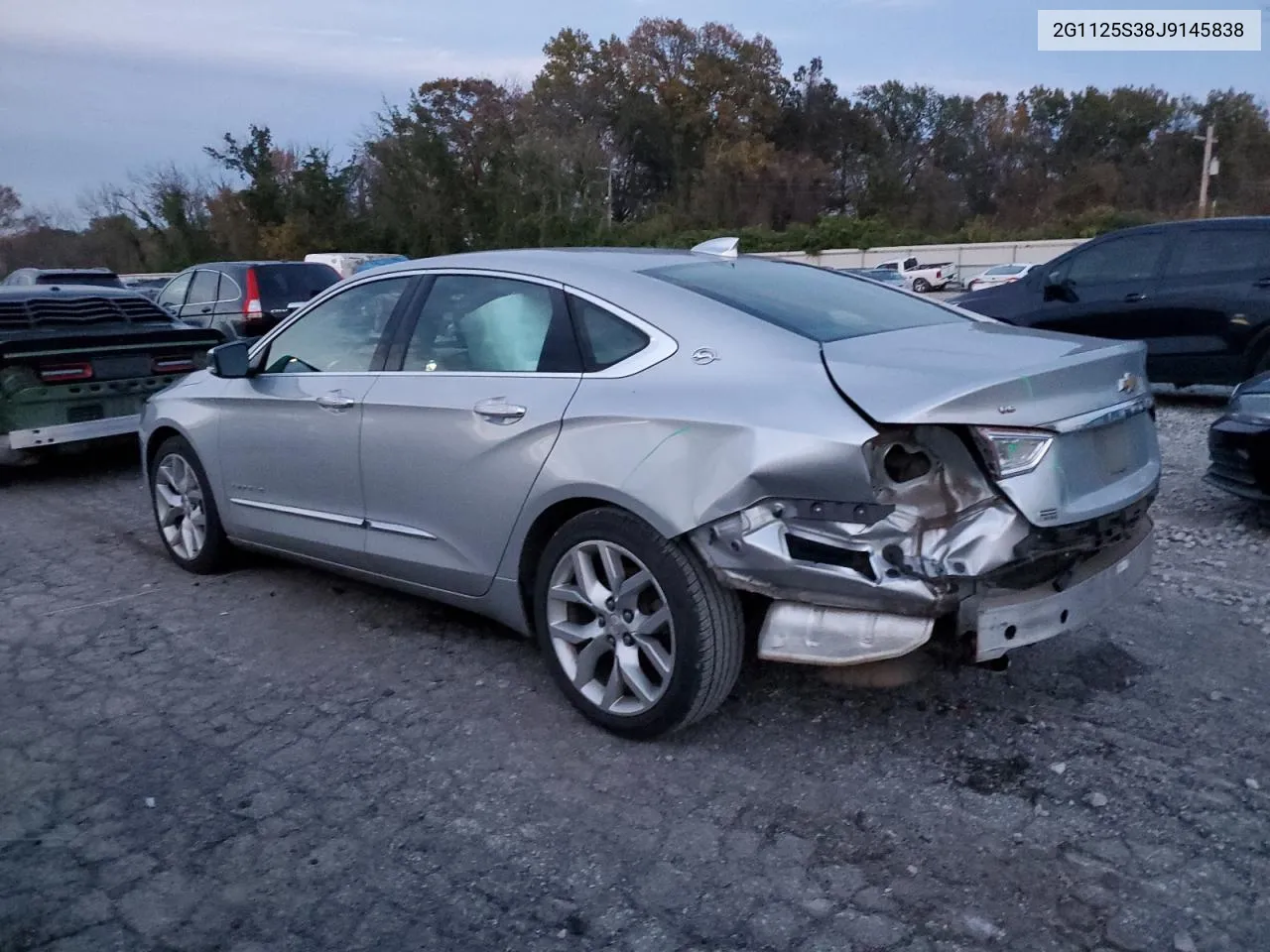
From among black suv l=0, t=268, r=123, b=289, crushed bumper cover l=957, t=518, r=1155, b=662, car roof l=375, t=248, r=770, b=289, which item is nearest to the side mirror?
car roof l=375, t=248, r=770, b=289

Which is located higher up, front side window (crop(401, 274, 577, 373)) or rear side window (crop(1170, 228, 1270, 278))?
front side window (crop(401, 274, 577, 373))

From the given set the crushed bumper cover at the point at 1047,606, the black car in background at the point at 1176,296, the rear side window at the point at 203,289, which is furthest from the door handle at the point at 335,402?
the rear side window at the point at 203,289

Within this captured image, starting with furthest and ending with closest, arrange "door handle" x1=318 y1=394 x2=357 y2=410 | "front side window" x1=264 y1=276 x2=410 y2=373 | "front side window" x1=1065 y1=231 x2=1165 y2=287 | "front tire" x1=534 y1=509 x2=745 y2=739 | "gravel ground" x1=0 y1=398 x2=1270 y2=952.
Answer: "front side window" x1=1065 y1=231 x2=1165 y2=287 < "front side window" x1=264 y1=276 x2=410 y2=373 < "door handle" x1=318 y1=394 x2=357 y2=410 < "front tire" x1=534 y1=509 x2=745 y2=739 < "gravel ground" x1=0 y1=398 x2=1270 y2=952

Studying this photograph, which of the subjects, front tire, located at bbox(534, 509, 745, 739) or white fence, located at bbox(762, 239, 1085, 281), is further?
white fence, located at bbox(762, 239, 1085, 281)

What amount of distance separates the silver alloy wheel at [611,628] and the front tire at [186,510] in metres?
2.48

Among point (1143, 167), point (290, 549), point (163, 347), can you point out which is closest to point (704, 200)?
point (1143, 167)

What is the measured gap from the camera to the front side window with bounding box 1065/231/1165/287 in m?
9.60

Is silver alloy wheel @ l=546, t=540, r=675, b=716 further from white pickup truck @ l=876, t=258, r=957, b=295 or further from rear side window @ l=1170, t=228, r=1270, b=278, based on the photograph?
white pickup truck @ l=876, t=258, r=957, b=295

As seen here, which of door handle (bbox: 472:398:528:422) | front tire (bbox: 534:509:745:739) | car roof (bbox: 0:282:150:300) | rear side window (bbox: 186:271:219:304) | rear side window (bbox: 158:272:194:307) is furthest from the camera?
rear side window (bbox: 158:272:194:307)

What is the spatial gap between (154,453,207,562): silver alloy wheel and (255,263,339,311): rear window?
7856 millimetres

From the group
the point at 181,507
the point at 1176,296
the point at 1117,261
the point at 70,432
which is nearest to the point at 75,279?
the point at 70,432

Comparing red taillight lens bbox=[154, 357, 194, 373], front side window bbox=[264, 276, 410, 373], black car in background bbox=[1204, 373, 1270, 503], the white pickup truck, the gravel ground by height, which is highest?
front side window bbox=[264, 276, 410, 373]

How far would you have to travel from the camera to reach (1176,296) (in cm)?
927

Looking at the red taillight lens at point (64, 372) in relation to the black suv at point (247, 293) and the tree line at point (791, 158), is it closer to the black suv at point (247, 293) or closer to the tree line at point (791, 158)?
the black suv at point (247, 293)
